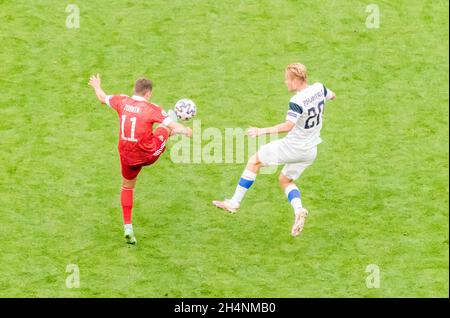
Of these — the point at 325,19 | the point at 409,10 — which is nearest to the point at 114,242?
the point at 325,19

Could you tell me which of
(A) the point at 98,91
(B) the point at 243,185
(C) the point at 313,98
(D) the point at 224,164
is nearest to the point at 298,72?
(C) the point at 313,98

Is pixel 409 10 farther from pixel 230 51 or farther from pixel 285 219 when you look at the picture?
pixel 285 219

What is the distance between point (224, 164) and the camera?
15.4 metres

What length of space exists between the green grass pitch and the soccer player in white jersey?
61cm

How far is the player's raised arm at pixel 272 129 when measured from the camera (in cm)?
1234

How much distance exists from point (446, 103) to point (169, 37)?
509cm

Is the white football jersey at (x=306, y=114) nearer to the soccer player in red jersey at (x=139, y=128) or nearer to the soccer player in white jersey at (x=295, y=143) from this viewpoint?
the soccer player in white jersey at (x=295, y=143)

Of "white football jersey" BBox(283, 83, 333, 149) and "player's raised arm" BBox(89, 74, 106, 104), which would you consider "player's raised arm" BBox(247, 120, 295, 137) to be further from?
"player's raised arm" BBox(89, 74, 106, 104)

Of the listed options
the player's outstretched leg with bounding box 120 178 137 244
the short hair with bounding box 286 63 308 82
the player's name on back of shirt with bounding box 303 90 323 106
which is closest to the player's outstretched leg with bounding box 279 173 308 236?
the player's name on back of shirt with bounding box 303 90 323 106

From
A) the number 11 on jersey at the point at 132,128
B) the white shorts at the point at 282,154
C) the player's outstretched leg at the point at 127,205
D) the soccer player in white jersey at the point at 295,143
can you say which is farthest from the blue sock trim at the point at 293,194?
the number 11 on jersey at the point at 132,128

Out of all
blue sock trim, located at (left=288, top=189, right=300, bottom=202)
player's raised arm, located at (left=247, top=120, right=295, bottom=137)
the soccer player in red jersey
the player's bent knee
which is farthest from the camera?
the player's bent knee

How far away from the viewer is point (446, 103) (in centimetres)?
1664

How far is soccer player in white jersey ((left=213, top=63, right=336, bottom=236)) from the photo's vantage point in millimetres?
12789

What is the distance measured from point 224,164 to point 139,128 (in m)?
2.93
